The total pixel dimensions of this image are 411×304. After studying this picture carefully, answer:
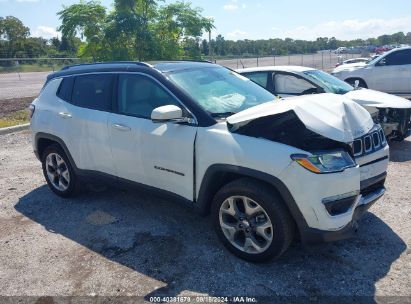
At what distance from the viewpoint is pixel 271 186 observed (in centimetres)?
322

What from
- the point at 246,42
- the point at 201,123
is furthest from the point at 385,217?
the point at 246,42

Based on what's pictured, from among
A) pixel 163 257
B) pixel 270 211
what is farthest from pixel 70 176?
pixel 270 211

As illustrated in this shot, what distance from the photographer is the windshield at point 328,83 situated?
7.05 metres

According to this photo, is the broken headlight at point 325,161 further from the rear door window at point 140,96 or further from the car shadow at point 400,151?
the car shadow at point 400,151

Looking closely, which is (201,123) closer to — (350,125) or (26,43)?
(350,125)

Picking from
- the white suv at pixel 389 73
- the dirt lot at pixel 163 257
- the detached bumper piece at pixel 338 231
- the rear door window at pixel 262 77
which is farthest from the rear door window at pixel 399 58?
the detached bumper piece at pixel 338 231

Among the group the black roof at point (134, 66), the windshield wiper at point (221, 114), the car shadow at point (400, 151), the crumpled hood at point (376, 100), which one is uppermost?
the black roof at point (134, 66)

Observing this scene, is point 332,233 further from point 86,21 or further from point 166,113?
point 86,21

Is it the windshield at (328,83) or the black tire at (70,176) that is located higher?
the windshield at (328,83)

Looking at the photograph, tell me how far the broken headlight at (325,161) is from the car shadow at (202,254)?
92cm

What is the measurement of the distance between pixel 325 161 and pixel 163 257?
171cm

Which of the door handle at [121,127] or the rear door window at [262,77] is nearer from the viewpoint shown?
the door handle at [121,127]

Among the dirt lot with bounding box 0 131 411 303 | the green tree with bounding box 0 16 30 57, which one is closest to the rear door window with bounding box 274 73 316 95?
the dirt lot with bounding box 0 131 411 303

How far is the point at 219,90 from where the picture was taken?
4.05 meters
